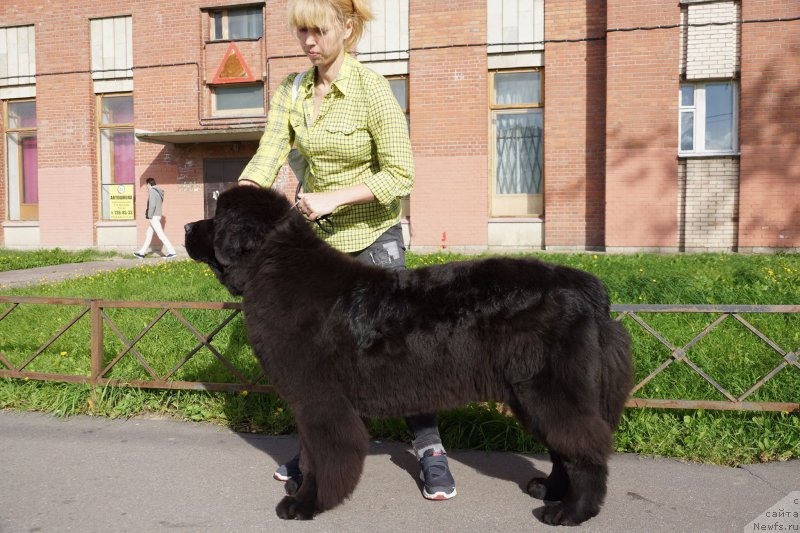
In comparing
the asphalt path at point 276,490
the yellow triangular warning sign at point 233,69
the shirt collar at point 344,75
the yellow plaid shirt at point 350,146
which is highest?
the yellow triangular warning sign at point 233,69

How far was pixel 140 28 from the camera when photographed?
1717cm

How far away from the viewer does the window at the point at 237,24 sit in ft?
54.4

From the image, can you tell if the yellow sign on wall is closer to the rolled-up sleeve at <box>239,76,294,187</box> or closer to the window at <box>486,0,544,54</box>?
the window at <box>486,0,544,54</box>

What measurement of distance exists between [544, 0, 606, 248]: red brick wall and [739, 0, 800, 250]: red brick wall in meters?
3.01

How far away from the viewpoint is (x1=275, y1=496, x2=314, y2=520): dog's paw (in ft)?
10.2

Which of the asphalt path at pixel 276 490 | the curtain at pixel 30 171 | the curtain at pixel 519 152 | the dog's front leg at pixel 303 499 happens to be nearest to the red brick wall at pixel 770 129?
the curtain at pixel 519 152

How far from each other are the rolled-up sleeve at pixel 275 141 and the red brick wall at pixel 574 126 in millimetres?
12127

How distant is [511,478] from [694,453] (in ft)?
4.01

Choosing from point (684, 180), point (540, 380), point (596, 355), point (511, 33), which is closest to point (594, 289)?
point (596, 355)

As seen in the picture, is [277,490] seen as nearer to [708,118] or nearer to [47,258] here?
[708,118]

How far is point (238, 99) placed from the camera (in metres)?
17.0

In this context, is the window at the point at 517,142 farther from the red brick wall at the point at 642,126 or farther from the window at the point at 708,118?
the window at the point at 708,118

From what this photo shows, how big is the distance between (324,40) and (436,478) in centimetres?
247

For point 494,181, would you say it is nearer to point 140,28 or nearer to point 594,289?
point 140,28
